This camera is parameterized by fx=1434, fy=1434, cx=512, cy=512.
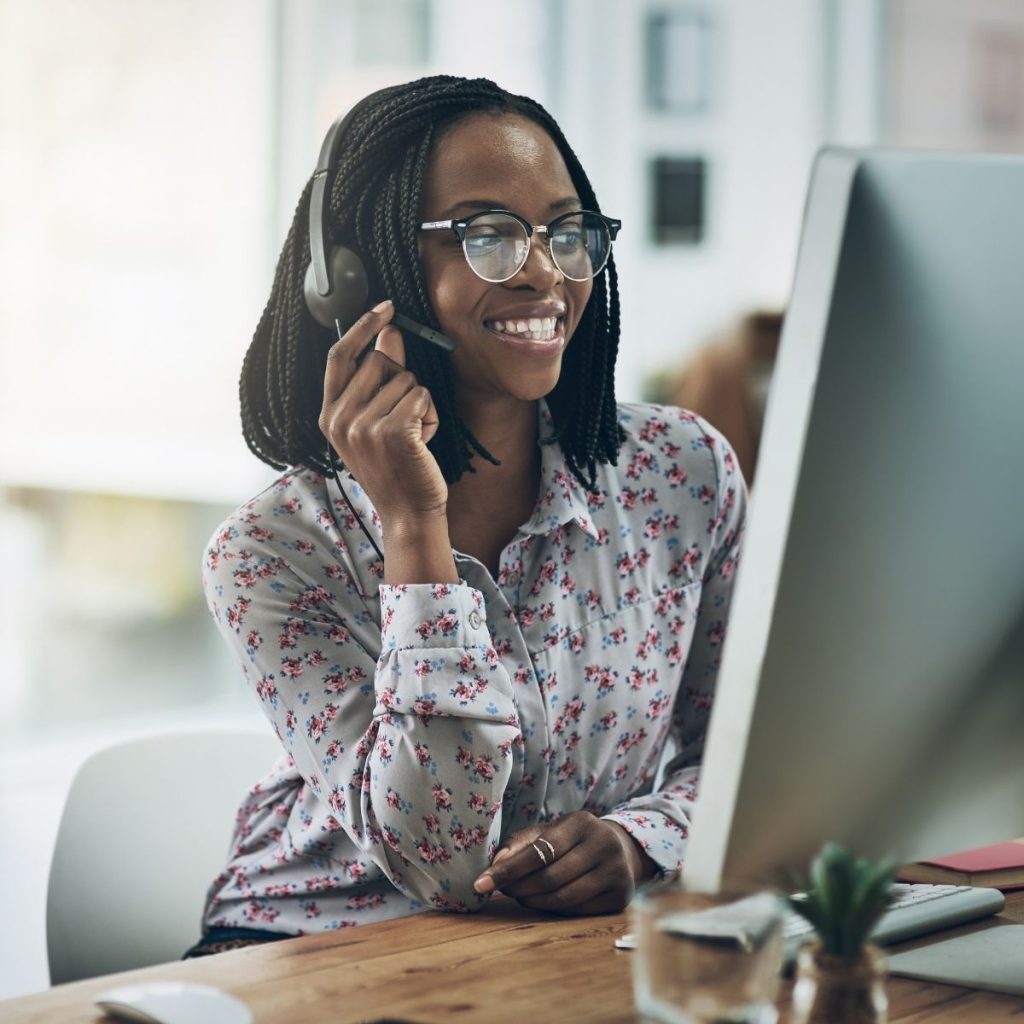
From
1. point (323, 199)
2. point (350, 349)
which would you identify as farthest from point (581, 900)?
point (323, 199)

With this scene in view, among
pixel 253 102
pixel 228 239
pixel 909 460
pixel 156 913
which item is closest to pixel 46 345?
pixel 228 239

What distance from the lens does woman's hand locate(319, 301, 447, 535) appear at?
1.20m

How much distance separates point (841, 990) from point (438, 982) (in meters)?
0.26

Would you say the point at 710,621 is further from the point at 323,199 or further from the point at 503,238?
the point at 323,199

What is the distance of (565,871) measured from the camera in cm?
107

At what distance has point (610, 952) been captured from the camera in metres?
0.95

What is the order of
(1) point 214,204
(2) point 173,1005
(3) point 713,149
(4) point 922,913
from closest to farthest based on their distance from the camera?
1. (2) point 173,1005
2. (4) point 922,913
3. (1) point 214,204
4. (3) point 713,149

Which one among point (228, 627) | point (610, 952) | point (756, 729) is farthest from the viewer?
point (228, 627)

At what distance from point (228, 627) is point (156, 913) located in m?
0.34

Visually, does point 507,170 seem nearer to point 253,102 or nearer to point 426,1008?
Answer: point 426,1008

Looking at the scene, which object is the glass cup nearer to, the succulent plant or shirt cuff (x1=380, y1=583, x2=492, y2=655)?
the succulent plant

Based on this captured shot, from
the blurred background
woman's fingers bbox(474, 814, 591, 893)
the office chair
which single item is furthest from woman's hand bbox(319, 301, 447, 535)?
the blurred background

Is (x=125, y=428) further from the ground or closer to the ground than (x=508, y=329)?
closer to the ground

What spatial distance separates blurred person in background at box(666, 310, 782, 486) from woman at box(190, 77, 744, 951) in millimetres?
1801
